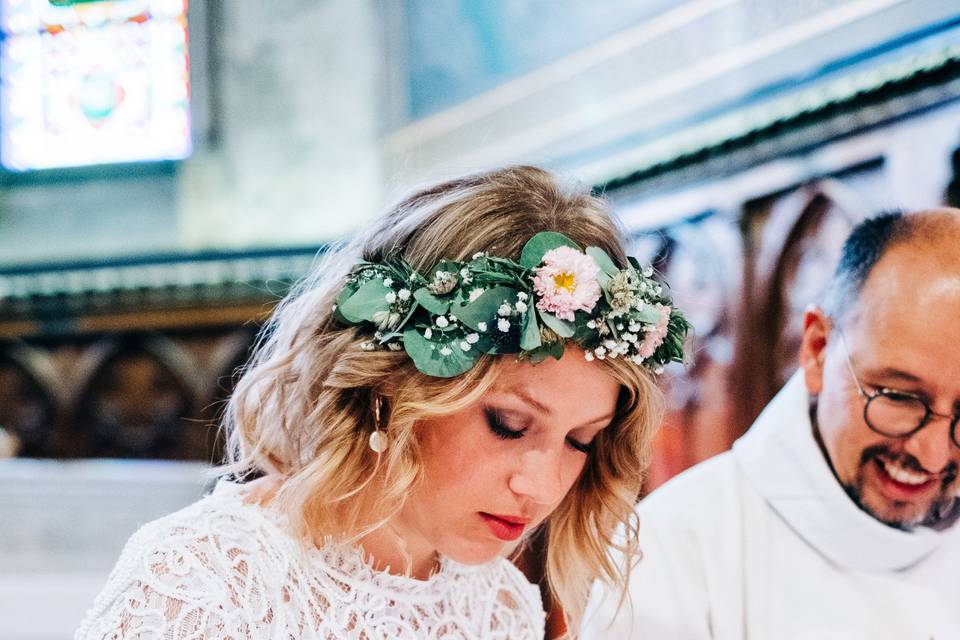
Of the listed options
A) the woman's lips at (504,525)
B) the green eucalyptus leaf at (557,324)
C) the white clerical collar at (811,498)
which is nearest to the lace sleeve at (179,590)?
the woman's lips at (504,525)

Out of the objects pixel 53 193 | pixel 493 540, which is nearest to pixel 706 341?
pixel 493 540

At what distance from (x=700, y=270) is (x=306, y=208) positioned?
2.82 meters

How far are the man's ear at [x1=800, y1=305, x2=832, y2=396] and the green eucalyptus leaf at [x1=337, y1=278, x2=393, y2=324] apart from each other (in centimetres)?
72

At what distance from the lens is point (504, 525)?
1479 mm

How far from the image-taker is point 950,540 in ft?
5.12

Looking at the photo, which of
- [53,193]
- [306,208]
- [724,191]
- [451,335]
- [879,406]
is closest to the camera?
[451,335]

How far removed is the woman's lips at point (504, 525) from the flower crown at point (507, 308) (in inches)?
9.3

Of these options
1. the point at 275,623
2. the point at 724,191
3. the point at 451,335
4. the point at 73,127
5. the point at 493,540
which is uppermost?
the point at 73,127

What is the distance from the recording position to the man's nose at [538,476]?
1.43 m

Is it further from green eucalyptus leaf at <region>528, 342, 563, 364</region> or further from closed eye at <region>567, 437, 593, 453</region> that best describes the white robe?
green eucalyptus leaf at <region>528, 342, 563, 364</region>

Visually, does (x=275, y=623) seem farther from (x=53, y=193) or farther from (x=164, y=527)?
(x=53, y=193)

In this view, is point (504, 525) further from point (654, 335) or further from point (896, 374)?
point (896, 374)

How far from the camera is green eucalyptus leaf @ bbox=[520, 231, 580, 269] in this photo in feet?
4.74

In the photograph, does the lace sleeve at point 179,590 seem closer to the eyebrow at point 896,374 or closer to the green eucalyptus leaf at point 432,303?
the green eucalyptus leaf at point 432,303
